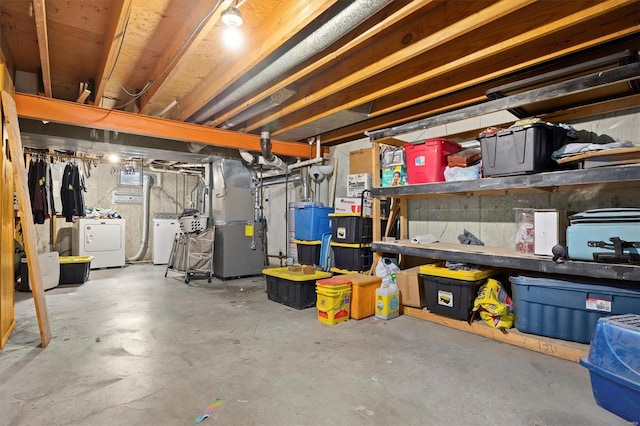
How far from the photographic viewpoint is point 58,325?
308cm

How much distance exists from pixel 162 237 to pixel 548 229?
23.7 ft

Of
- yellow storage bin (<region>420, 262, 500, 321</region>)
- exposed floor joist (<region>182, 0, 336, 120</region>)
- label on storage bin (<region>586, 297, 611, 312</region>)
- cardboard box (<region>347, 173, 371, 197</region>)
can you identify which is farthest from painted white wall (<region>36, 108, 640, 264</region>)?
exposed floor joist (<region>182, 0, 336, 120</region>)

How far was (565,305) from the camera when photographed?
97.4 inches

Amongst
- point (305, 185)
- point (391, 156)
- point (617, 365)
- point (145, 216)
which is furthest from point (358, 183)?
point (145, 216)

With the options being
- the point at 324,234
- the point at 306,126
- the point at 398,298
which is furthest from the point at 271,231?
the point at 398,298

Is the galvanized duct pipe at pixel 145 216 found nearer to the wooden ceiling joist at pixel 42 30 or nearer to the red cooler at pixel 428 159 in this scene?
the wooden ceiling joist at pixel 42 30

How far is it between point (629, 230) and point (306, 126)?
11.8 ft

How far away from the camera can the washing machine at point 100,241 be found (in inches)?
247

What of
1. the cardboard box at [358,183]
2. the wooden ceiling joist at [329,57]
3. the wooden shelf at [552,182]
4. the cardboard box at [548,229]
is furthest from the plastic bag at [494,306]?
the wooden ceiling joist at [329,57]

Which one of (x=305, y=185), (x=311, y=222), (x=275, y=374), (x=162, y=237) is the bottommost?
(x=275, y=374)

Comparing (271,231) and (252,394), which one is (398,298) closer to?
(252,394)

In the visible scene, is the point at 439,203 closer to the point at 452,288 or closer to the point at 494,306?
the point at 452,288

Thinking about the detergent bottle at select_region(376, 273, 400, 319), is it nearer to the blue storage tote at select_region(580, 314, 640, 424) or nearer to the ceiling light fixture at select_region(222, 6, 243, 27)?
the blue storage tote at select_region(580, 314, 640, 424)

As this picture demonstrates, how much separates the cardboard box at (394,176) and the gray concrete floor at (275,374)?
1477 millimetres
